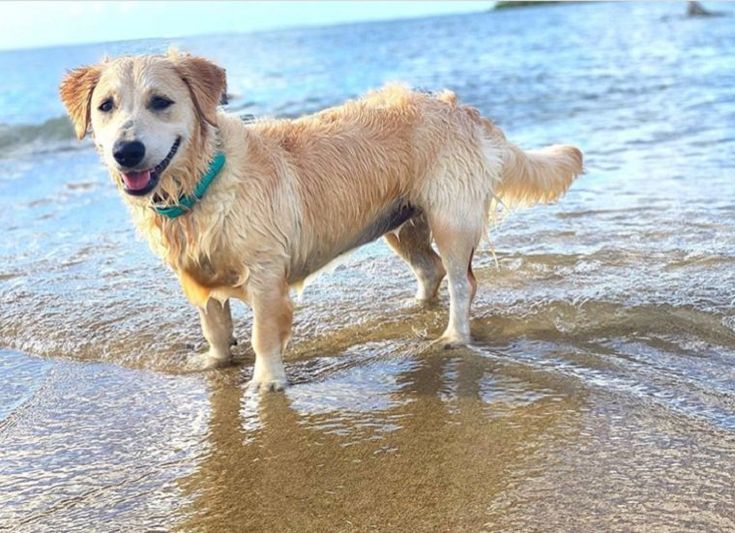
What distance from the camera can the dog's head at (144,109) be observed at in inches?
161

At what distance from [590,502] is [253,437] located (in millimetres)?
1672

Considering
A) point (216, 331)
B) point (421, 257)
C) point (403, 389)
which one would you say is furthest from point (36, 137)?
point (403, 389)

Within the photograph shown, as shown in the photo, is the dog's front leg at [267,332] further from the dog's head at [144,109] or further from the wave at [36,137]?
the wave at [36,137]

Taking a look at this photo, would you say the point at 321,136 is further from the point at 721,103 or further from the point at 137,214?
the point at 721,103

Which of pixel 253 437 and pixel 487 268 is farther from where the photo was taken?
pixel 487 268

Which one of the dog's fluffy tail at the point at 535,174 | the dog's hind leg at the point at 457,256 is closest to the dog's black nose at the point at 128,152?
the dog's hind leg at the point at 457,256

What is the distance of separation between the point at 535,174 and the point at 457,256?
35.8 inches

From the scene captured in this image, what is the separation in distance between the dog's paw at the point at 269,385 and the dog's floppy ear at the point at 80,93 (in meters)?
1.70

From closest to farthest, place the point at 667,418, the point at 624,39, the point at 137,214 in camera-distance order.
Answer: the point at 667,418 < the point at 137,214 < the point at 624,39

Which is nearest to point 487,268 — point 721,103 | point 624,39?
point 721,103

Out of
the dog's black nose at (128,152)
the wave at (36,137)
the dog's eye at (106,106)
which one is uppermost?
the dog's eye at (106,106)

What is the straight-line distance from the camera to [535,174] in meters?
5.82

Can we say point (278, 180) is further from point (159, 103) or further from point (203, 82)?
point (159, 103)

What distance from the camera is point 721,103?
1399cm
